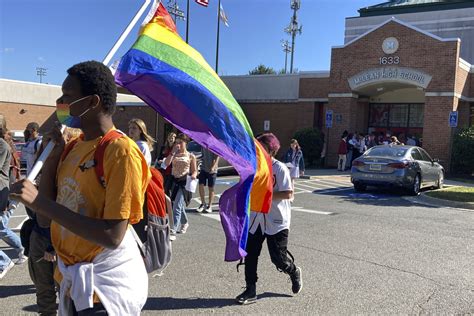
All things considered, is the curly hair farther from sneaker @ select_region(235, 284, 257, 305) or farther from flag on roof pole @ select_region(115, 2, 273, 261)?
sneaker @ select_region(235, 284, 257, 305)

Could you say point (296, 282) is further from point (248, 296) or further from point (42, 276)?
point (42, 276)

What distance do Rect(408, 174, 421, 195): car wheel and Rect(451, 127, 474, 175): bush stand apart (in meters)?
7.43

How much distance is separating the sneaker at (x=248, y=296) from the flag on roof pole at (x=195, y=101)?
5.22 feet

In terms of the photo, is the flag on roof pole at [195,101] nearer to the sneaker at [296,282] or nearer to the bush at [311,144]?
the sneaker at [296,282]

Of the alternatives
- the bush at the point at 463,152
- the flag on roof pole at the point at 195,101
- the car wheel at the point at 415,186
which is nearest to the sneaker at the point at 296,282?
the flag on roof pole at the point at 195,101

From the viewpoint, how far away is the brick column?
21.9 meters

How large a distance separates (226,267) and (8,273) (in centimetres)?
259

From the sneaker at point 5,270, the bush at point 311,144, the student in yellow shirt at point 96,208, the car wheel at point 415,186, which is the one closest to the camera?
the student in yellow shirt at point 96,208

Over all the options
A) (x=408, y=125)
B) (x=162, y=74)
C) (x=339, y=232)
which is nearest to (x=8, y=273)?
(x=162, y=74)

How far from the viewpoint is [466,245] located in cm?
788

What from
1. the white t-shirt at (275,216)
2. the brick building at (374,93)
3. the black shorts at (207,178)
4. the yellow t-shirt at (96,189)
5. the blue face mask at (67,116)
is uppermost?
the brick building at (374,93)

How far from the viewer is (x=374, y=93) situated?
86.5 ft

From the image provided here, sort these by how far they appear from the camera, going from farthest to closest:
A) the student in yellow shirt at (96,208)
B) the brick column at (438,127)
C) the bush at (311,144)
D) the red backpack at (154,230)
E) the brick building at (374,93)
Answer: the bush at (311,144) → the brick building at (374,93) → the brick column at (438,127) → the red backpack at (154,230) → the student in yellow shirt at (96,208)

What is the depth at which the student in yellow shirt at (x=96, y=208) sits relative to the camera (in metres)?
2.19
